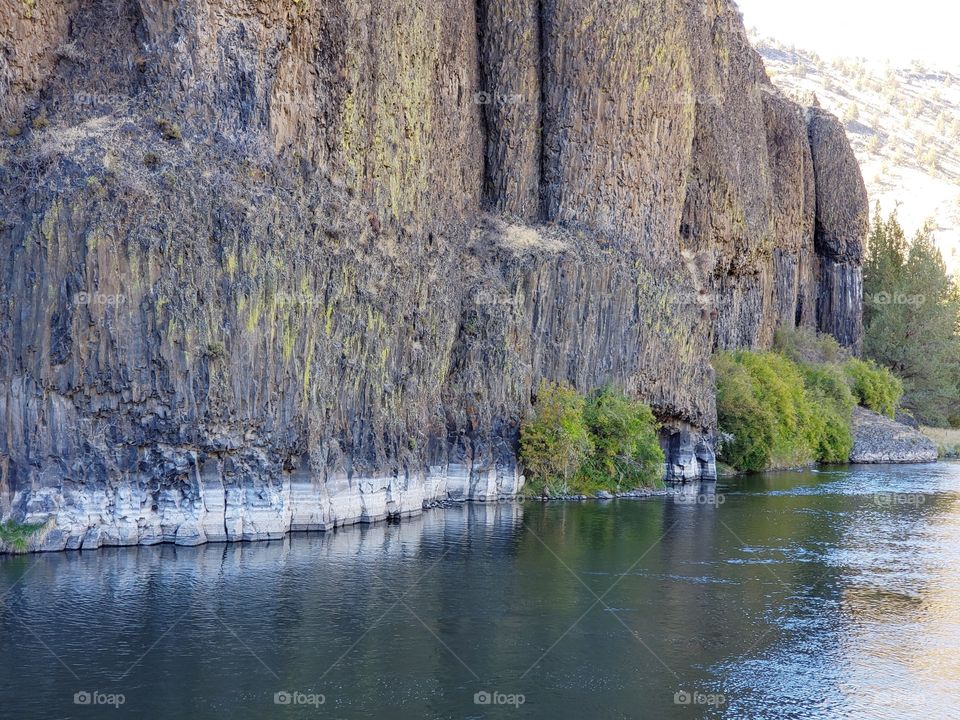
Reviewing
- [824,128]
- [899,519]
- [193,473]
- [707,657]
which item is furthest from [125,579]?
[824,128]

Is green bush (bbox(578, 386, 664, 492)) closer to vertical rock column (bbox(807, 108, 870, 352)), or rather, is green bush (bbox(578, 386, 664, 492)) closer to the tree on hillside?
vertical rock column (bbox(807, 108, 870, 352))

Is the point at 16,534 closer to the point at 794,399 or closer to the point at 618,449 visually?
the point at 618,449

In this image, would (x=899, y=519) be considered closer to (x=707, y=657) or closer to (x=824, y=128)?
(x=707, y=657)

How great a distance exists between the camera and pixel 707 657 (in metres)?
29.1

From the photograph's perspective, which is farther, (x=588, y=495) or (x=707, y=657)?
(x=588, y=495)

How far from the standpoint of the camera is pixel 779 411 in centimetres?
7700

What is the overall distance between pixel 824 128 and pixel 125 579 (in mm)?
88209

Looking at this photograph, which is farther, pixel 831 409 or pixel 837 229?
pixel 837 229

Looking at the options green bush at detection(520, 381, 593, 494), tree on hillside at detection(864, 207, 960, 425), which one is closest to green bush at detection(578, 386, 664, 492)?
green bush at detection(520, 381, 593, 494)

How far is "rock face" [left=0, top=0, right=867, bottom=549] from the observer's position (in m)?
38.1

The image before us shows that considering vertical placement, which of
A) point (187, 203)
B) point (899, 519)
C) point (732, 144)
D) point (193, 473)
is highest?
point (732, 144)

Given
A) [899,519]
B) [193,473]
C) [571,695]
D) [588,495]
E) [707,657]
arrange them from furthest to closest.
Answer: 1. [588,495]
2. [899,519]
3. [193,473]
4. [707,657]
5. [571,695]

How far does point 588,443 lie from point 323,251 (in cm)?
1944

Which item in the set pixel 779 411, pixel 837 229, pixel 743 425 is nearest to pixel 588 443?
pixel 743 425
